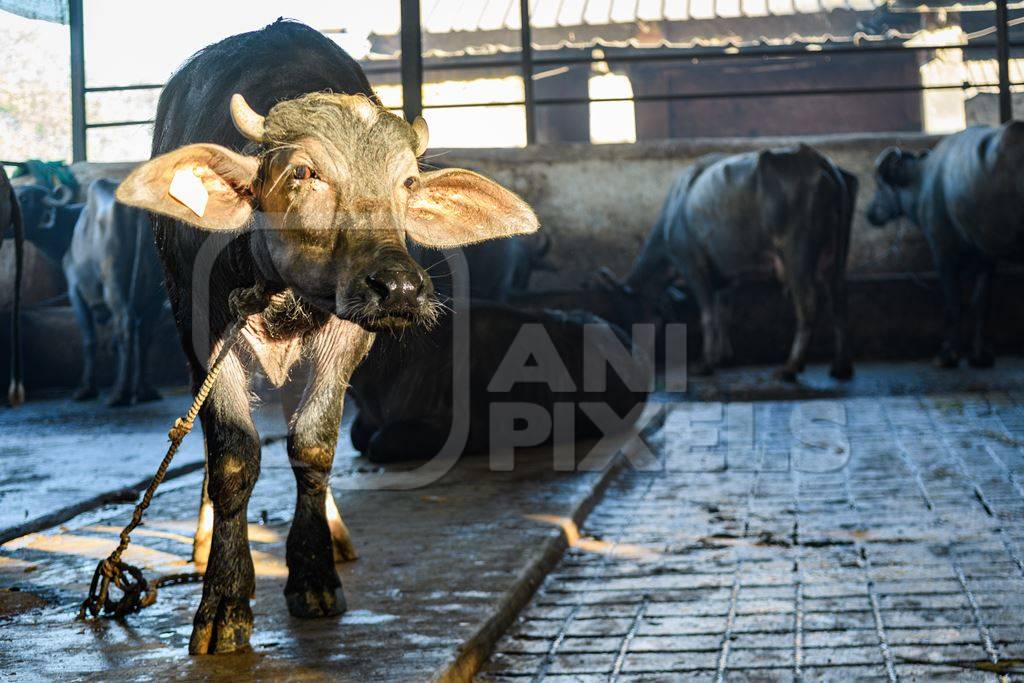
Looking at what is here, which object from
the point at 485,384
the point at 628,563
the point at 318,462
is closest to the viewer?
the point at 318,462

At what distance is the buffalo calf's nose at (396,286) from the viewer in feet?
10.0

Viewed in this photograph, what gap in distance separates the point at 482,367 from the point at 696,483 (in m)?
1.42

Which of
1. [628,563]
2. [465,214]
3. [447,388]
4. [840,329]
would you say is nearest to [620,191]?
[840,329]

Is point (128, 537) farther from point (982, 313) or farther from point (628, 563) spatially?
point (982, 313)

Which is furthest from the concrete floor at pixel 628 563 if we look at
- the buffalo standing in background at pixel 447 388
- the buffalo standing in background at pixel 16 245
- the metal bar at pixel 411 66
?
the metal bar at pixel 411 66

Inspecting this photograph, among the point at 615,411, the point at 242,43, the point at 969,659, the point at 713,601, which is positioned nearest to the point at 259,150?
the point at 242,43

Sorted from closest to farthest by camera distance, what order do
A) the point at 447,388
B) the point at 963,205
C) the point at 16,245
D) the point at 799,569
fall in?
the point at 799,569 < the point at 16,245 < the point at 447,388 < the point at 963,205

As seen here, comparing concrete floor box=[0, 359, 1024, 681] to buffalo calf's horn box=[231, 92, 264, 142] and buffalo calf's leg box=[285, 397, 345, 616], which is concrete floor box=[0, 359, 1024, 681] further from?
buffalo calf's horn box=[231, 92, 264, 142]

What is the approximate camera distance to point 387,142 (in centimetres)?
347

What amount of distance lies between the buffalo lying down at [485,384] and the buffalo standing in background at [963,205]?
4052 mm

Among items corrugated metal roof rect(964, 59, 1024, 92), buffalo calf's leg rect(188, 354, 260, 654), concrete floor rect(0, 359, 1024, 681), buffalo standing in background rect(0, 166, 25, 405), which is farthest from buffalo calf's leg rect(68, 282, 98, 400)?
corrugated metal roof rect(964, 59, 1024, 92)

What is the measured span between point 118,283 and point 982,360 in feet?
22.3

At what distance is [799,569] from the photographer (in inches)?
168

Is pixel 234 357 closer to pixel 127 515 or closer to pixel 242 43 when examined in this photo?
pixel 242 43
